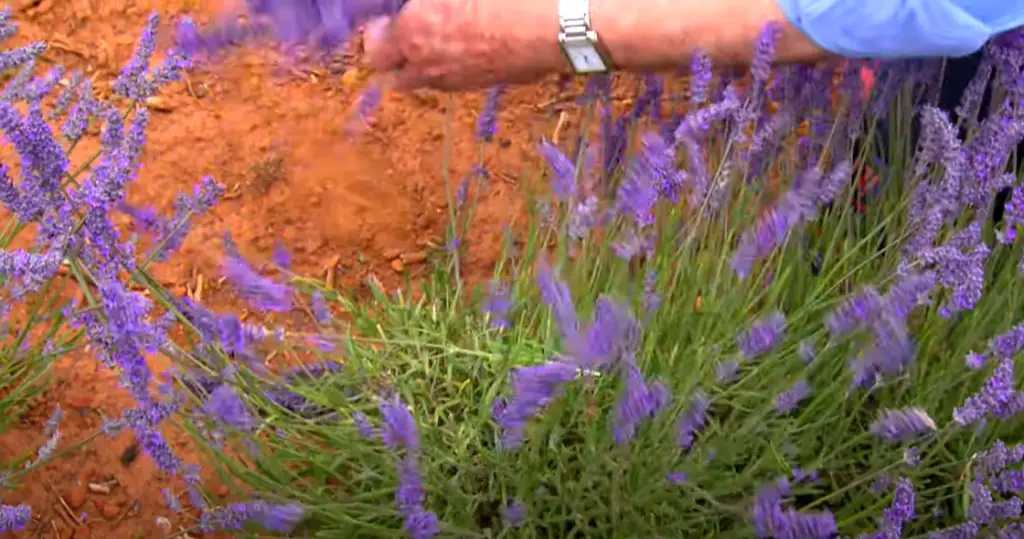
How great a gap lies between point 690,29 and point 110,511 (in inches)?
49.7

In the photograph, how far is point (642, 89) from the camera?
1.90 metres

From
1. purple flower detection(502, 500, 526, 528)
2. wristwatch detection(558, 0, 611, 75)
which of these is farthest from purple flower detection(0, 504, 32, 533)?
wristwatch detection(558, 0, 611, 75)

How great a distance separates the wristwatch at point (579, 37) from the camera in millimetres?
1451

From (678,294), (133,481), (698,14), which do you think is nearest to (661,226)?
(678,294)

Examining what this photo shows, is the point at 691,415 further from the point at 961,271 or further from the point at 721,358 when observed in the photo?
the point at 961,271

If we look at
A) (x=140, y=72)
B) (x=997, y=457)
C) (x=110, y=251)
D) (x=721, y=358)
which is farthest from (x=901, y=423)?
(x=140, y=72)

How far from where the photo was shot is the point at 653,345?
1.55 meters

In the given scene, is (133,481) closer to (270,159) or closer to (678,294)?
(270,159)

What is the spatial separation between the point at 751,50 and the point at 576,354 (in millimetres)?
643

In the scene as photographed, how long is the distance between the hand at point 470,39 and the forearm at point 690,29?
8cm

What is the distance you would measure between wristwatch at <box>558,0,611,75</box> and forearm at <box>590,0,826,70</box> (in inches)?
0.4

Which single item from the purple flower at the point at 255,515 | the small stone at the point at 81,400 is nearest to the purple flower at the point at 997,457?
the purple flower at the point at 255,515

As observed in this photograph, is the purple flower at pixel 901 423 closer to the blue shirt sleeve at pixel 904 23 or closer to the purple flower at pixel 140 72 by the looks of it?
the blue shirt sleeve at pixel 904 23

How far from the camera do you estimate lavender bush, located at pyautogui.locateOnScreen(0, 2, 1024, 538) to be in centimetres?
→ 119
